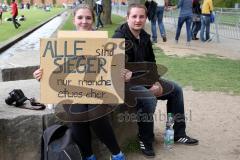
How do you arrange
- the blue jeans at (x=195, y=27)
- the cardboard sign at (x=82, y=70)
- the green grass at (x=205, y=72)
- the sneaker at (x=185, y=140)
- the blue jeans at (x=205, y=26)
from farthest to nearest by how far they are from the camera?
the blue jeans at (x=195, y=27)
the blue jeans at (x=205, y=26)
the green grass at (x=205, y=72)
the sneaker at (x=185, y=140)
the cardboard sign at (x=82, y=70)

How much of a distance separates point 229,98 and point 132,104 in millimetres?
3406

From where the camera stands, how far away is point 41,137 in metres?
4.50

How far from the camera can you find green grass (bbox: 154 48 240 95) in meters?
9.14

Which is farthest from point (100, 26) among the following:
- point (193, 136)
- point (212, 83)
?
point (193, 136)

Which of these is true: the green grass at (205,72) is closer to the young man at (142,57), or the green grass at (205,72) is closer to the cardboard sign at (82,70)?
the young man at (142,57)

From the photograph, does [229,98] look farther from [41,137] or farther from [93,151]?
[41,137]

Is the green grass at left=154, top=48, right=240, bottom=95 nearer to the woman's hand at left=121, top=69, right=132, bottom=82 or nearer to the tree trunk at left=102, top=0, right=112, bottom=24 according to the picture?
the woman's hand at left=121, top=69, right=132, bottom=82

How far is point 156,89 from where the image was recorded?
527 centimetres

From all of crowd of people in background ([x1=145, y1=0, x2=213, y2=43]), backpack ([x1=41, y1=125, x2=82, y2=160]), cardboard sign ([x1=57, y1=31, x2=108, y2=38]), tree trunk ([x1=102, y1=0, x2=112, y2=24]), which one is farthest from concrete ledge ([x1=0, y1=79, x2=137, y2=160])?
tree trunk ([x1=102, y1=0, x2=112, y2=24])

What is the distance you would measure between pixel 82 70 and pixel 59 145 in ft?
2.26

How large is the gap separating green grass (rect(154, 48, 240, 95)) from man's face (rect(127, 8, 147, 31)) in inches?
153

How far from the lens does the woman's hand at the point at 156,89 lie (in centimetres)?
524

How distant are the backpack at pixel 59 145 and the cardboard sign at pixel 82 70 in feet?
0.89

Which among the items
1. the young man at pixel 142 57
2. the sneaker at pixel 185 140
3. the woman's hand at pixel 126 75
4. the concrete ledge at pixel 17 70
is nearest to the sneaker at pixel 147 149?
the young man at pixel 142 57
